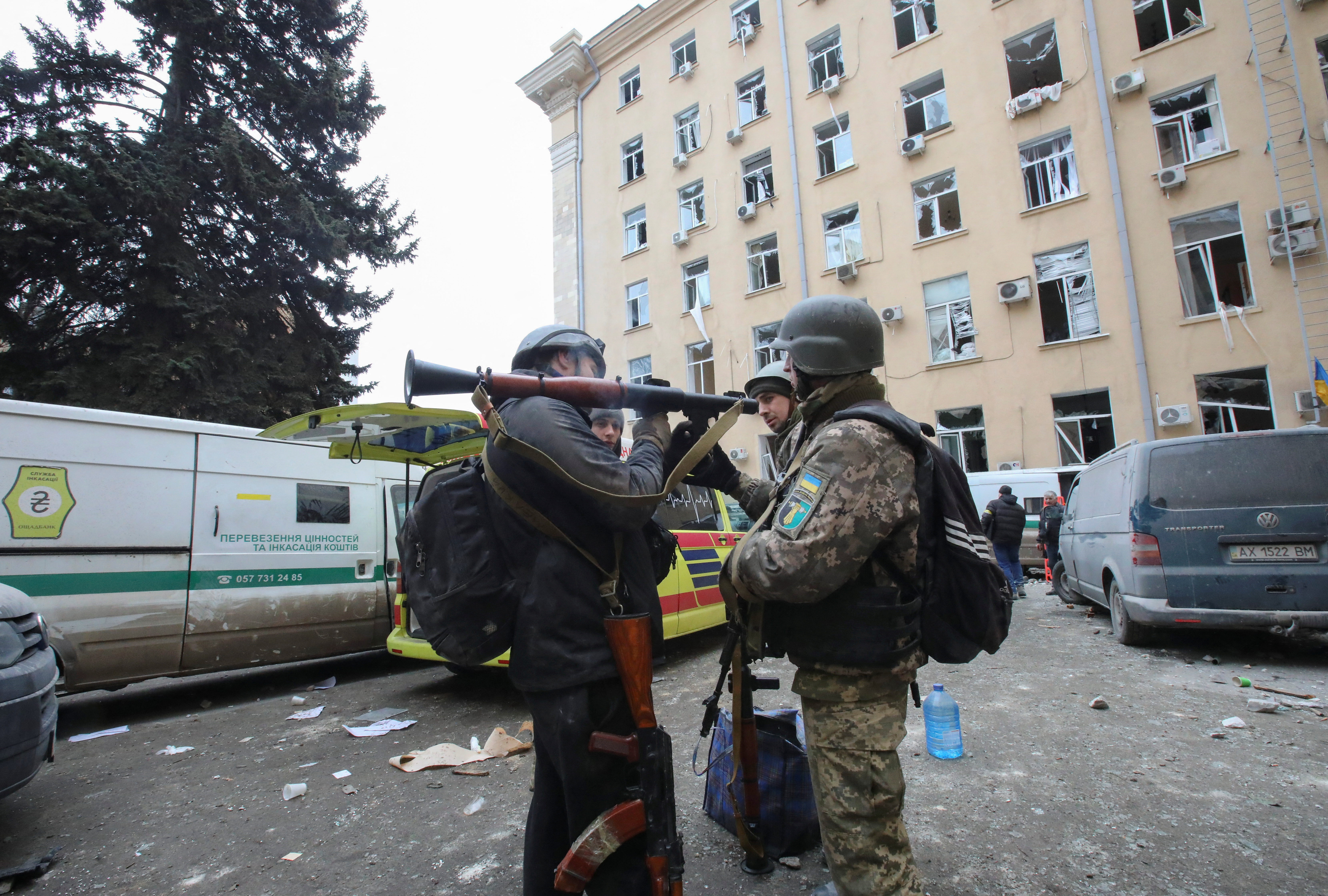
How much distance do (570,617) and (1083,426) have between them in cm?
1325

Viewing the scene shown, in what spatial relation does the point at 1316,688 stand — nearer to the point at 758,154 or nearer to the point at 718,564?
the point at 718,564

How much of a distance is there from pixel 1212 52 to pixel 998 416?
716cm

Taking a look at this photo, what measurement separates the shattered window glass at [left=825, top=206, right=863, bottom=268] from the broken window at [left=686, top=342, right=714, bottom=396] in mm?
3694

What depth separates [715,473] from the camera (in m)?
2.23

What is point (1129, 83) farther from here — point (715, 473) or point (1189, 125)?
point (715, 473)

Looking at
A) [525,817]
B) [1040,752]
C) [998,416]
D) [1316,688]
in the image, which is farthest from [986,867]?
[998,416]

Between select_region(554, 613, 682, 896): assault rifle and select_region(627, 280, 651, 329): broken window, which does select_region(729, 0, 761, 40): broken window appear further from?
select_region(554, 613, 682, 896): assault rifle

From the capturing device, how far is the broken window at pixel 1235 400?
10.7 metres

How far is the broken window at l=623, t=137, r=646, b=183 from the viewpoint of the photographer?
63.7ft

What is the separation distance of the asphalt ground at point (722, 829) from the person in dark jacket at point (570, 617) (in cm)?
86

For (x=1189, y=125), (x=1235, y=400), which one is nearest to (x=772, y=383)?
(x=1235, y=400)

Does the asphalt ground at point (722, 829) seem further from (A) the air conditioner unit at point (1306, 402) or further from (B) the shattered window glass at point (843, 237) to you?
(B) the shattered window glass at point (843, 237)

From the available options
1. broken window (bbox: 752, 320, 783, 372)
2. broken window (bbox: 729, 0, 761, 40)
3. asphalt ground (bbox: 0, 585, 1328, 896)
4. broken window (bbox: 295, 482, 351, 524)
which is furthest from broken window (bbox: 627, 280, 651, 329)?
asphalt ground (bbox: 0, 585, 1328, 896)

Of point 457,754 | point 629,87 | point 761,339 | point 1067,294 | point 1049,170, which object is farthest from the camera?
point 629,87
